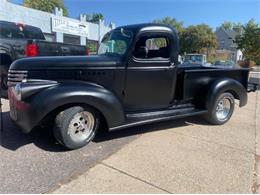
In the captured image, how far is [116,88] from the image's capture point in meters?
4.41

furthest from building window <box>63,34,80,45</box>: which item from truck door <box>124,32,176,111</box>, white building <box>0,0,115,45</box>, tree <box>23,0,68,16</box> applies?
tree <box>23,0,68,16</box>

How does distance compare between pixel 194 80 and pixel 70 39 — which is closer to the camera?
pixel 194 80

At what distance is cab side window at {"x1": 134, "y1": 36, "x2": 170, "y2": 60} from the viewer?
4.54 metres

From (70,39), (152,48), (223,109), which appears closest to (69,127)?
(152,48)

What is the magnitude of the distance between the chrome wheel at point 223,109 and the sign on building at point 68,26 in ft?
51.9

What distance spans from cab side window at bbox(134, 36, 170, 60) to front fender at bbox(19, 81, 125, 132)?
91 cm

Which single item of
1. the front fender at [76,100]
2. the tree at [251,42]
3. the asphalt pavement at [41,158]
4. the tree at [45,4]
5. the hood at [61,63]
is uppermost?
the tree at [45,4]

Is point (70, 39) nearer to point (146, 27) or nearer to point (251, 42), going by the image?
point (251, 42)

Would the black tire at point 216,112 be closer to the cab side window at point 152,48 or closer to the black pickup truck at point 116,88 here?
the black pickup truck at point 116,88

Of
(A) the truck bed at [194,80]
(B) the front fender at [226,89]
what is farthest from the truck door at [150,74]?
(B) the front fender at [226,89]

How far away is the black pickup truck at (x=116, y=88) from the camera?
3.76m

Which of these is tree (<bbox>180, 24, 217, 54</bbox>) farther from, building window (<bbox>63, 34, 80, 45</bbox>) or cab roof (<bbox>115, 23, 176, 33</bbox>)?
cab roof (<bbox>115, 23, 176, 33</bbox>)

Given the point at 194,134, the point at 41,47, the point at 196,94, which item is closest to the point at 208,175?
the point at 194,134

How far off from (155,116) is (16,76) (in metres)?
2.42
